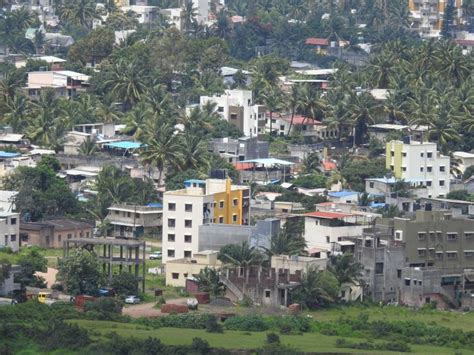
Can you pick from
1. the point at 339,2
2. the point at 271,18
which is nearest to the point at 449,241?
the point at 271,18

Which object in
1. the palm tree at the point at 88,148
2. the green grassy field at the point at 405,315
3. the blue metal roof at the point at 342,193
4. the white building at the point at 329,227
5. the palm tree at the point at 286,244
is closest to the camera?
the green grassy field at the point at 405,315

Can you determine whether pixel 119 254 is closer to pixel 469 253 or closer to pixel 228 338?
pixel 228 338

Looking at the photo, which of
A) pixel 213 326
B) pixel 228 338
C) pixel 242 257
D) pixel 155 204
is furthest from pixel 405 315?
pixel 155 204

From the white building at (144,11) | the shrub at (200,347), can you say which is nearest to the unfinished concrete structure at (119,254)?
the shrub at (200,347)

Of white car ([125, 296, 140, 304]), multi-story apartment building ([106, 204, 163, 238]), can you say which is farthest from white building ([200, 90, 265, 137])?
white car ([125, 296, 140, 304])

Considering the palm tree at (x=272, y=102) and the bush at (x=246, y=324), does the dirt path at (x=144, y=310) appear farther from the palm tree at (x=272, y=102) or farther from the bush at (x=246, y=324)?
the palm tree at (x=272, y=102)

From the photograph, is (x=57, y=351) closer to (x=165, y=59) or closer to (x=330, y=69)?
(x=165, y=59)
